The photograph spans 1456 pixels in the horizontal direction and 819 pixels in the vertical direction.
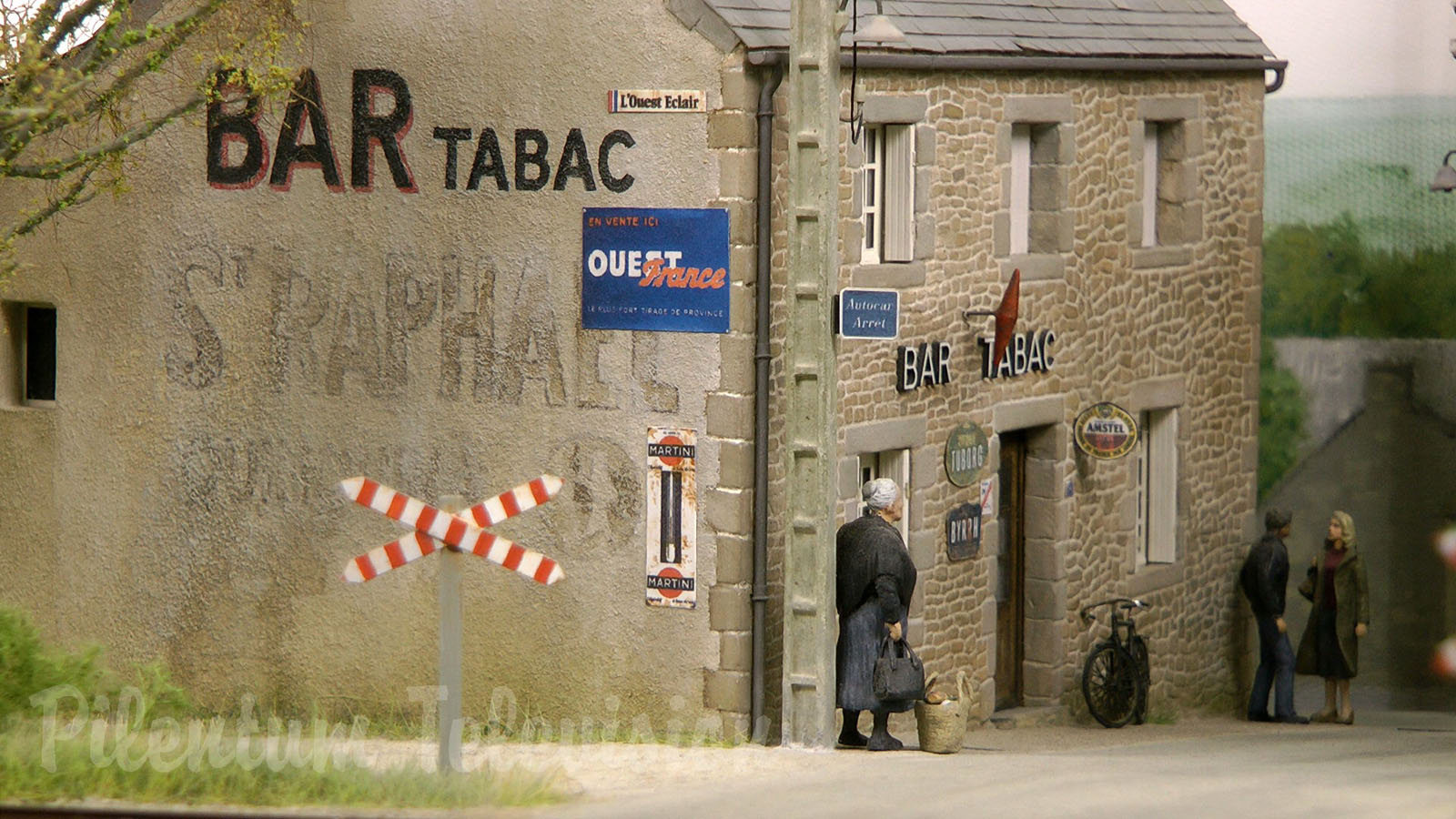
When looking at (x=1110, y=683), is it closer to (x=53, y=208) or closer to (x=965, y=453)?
(x=965, y=453)

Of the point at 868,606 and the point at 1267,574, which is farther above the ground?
the point at 868,606

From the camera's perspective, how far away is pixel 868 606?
12492mm

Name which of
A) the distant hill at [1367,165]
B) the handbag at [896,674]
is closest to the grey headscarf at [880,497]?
the handbag at [896,674]

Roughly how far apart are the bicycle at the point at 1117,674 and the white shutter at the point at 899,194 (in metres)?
3.77

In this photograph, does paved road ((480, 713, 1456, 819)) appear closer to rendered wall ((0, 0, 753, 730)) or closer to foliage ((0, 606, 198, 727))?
rendered wall ((0, 0, 753, 730))

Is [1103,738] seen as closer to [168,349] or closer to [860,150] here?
[860,150]

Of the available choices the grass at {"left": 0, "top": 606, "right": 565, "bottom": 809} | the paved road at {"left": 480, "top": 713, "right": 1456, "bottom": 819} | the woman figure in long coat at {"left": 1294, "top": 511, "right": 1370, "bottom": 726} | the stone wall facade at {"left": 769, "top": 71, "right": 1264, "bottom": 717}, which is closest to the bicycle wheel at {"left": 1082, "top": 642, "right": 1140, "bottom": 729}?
the stone wall facade at {"left": 769, "top": 71, "right": 1264, "bottom": 717}

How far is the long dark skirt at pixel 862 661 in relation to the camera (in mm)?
12430

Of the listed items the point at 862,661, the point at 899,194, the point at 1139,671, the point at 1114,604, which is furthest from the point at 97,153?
the point at 1139,671

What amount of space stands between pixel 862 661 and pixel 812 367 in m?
1.89

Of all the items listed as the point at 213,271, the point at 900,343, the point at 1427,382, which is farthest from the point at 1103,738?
the point at 1427,382

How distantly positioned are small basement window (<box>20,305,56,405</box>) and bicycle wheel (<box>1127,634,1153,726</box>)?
27.7 ft

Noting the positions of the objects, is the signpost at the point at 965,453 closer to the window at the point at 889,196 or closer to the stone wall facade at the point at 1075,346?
the stone wall facade at the point at 1075,346

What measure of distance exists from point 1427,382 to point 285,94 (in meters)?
19.0
